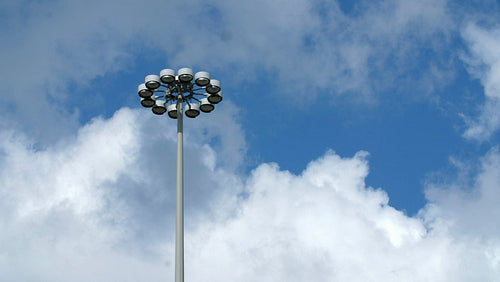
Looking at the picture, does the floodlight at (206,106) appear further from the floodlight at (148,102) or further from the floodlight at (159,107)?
the floodlight at (148,102)

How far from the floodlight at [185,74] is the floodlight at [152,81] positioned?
0.75 meters

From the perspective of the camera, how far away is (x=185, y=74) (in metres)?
28.8

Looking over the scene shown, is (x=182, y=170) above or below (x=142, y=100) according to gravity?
below

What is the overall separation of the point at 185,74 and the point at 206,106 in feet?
4.74

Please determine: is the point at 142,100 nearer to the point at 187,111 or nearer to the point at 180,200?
the point at 187,111

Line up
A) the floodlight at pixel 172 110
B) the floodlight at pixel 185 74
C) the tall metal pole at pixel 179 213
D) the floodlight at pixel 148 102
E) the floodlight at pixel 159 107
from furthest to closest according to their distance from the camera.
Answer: the floodlight at pixel 159 107
the floodlight at pixel 172 110
the floodlight at pixel 148 102
the floodlight at pixel 185 74
the tall metal pole at pixel 179 213

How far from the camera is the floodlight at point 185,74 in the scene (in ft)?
94.4

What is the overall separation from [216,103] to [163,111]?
1941 millimetres

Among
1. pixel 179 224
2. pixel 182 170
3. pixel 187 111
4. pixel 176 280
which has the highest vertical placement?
pixel 187 111

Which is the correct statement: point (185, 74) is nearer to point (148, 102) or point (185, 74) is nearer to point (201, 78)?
point (201, 78)

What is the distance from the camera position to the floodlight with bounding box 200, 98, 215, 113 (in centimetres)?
2948

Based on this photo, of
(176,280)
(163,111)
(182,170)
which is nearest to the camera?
(176,280)

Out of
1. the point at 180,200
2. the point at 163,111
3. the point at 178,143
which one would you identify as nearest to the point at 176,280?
the point at 180,200

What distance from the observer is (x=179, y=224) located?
26781mm
